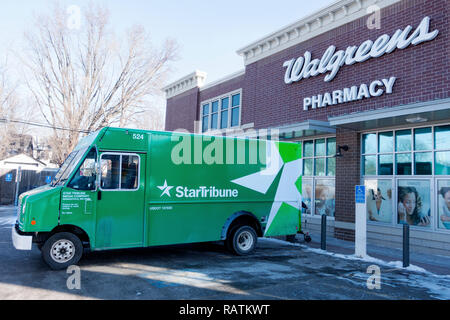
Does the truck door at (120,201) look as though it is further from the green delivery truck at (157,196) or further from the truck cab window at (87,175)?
the truck cab window at (87,175)

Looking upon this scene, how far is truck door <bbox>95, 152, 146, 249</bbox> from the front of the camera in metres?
7.55

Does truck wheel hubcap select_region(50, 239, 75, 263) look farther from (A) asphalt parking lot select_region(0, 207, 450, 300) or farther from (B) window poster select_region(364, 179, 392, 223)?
(B) window poster select_region(364, 179, 392, 223)

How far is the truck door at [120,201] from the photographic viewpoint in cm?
755

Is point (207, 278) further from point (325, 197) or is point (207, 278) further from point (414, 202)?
point (325, 197)

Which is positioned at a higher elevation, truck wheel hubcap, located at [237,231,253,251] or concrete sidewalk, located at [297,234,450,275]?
truck wheel hubcap, located at [237,231,253,251]

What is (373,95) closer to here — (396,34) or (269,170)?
(396,34)

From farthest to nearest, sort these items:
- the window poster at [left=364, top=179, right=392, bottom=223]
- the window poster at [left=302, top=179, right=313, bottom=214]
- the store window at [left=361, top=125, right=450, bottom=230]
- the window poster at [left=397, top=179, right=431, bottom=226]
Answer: the window poster at [left=302, top=179, right=313, bottom=214], the window poster at [left=364, top=179, right=392, bottom=223], the window poster at [left=397, top=179, right=431, bottom=226], the store window at [left=361, top=125, right=450, bottom=230]

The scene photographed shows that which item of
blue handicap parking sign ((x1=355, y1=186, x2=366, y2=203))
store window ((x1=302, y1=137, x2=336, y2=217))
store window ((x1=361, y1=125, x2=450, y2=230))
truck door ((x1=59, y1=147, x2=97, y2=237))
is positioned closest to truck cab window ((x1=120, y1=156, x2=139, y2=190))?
truck door ((x1=59, y1=147, x2=97, y2=237))

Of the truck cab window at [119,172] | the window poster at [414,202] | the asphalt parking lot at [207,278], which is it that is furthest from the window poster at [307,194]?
the truck cab window at [119,172]

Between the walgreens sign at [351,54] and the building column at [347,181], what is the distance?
2.34 metres

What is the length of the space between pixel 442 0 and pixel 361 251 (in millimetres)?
7249

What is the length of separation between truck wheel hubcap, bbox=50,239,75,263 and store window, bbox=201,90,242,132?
471 inches

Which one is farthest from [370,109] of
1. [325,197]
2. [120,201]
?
[120,201]
